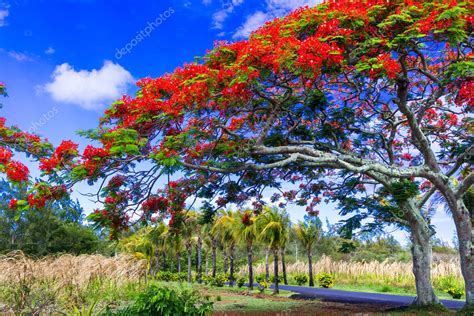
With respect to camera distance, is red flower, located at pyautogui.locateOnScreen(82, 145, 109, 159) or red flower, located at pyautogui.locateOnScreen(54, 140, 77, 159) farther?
red flower, located at pyautogui.locateOnScreen(54, 140, 77, 159)

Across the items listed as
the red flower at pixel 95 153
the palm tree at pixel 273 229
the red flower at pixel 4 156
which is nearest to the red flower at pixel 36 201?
the red flower at pixel 95 153

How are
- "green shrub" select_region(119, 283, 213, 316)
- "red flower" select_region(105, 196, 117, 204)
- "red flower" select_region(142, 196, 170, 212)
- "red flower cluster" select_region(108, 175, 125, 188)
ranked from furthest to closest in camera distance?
"red flower" select_region(142, 196, 170, 212) → "red flower" select_region(105, 196, 117, 204) → "red flower cluster" select_region(108, 175, 125, 188) → "green shrub" select_region(119, 283, 213, 316)

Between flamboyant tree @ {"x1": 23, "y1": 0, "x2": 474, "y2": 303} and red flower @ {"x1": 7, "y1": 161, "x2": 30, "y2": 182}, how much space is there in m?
1.35

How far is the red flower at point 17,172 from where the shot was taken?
11539 millimetres

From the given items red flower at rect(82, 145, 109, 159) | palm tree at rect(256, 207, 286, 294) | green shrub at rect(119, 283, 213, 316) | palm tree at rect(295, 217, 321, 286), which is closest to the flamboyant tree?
red flower at rect(82, 145, 109, 159)

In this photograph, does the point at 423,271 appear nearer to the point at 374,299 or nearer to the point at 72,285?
the point at 374,299

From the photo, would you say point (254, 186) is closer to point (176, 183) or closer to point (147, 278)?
point (176, 183)

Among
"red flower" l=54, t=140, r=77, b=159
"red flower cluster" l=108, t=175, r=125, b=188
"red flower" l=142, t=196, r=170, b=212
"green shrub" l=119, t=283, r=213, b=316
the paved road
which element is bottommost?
the paved road

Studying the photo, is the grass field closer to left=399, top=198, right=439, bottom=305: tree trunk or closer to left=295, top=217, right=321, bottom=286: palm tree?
left=399, top=198, right=439, bottom=305: tree trunk

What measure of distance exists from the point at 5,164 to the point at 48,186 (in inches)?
104

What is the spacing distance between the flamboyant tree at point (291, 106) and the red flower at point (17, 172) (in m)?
1.35

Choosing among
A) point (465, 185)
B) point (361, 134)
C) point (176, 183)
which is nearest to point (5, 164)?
point (176, 183)

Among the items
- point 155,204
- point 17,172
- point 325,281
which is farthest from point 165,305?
point 325,281

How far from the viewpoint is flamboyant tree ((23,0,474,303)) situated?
33.5 feet
